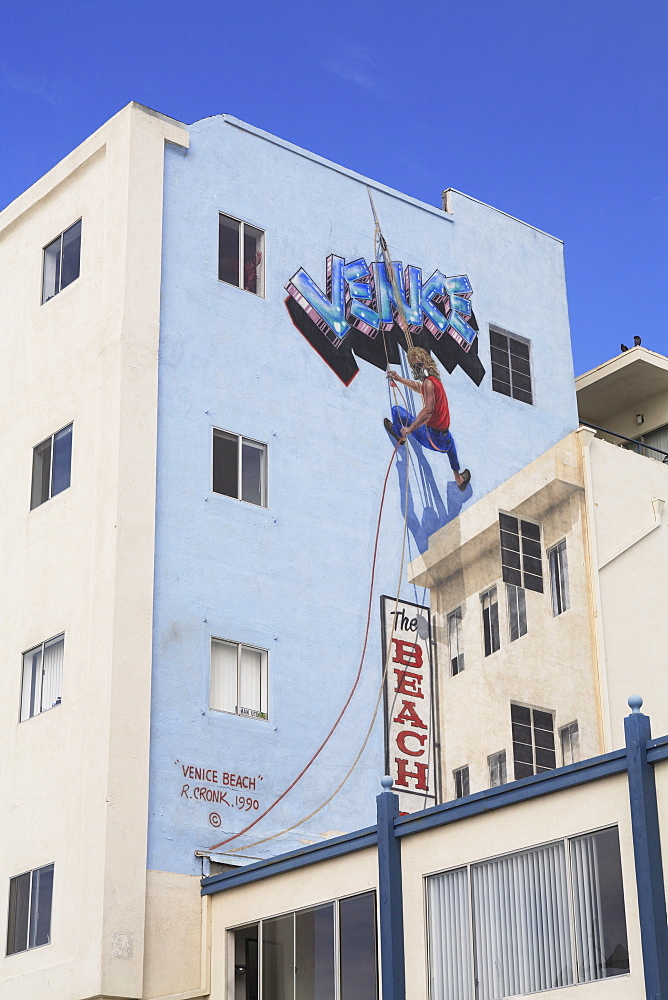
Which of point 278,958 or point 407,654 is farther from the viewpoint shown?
point 407,654

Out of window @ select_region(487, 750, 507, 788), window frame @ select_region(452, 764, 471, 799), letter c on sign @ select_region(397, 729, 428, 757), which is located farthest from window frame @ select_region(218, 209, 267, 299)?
window @ select_region(487, 750, 507, 788)

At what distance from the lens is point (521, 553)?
98.5ft

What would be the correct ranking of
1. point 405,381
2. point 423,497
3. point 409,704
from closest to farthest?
1. point 409,704
2. point 423,497
3. point 405,381

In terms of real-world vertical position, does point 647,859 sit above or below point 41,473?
below

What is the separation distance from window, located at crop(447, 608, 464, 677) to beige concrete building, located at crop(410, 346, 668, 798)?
0.09ft

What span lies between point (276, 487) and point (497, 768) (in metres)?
6.97

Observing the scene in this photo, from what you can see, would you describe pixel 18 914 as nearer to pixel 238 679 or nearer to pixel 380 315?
pixel 238 679

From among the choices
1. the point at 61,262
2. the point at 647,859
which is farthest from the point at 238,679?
the point at 647,859

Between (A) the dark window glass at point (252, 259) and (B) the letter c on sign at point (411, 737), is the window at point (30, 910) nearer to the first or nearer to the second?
(B) the letter c on sign at point (411, 737)

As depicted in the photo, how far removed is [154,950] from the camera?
22141mm

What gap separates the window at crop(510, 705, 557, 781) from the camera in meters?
28.1

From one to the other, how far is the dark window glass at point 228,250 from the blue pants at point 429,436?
14.1 ft

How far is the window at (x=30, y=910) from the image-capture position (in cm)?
2302

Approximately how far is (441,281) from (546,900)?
16.4 metres
